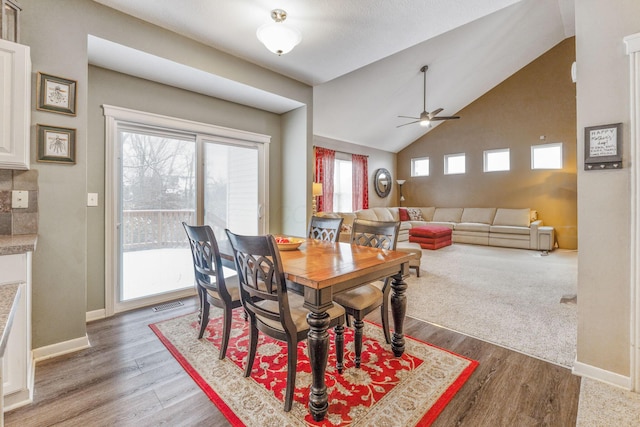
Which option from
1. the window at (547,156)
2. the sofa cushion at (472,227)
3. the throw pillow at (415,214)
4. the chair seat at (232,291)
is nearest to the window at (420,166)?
the throw pillow at (415,214)

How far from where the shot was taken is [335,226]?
280 centimetres

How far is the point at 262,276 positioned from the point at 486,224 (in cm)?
691

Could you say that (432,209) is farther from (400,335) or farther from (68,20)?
(68,20)

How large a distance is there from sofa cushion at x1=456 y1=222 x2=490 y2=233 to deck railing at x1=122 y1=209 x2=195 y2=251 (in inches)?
241

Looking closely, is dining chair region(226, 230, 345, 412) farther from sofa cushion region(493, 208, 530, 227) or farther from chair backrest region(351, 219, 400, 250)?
sofa cushion region(493, 208, 530, 227)

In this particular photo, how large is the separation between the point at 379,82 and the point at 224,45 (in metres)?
3.27

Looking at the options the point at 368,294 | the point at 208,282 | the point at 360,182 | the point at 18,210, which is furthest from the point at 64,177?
the point at 360,182

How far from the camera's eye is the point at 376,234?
2.40 metres

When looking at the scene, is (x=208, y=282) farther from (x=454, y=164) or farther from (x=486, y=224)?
(x=454, y=164)

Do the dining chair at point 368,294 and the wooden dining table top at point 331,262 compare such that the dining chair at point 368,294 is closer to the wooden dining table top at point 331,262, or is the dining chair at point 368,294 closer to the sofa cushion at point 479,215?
the wooden dining table top at point 331,262

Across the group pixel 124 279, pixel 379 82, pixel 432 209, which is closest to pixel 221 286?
pixel 124 279

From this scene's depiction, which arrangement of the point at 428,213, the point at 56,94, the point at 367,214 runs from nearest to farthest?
the point at 56,94 < the point at 367,214 < the point at 428,213

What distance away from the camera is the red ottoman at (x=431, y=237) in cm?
617

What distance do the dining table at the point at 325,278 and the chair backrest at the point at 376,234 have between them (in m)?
0.19
